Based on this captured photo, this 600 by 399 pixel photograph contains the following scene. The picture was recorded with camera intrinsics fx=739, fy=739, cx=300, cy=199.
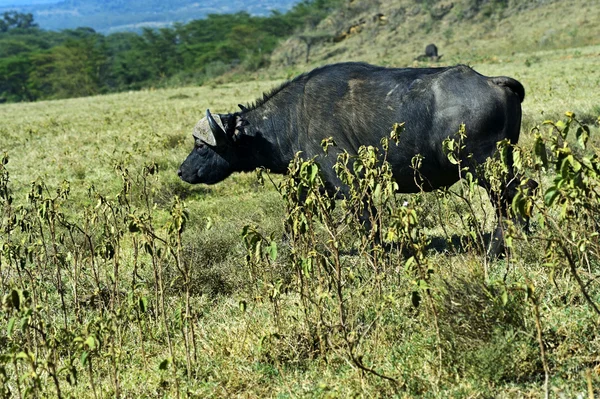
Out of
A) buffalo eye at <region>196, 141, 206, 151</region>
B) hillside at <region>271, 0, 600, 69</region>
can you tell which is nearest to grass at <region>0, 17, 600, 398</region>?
Result: buffalo eye at <region>196, 141, 206, 151</region>

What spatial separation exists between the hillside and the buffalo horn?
3343 cm

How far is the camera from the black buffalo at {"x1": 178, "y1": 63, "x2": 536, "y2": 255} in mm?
6031

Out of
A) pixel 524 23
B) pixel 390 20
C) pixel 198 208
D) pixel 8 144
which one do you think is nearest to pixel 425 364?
pixel 198 208

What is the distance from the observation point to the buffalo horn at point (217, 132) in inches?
284

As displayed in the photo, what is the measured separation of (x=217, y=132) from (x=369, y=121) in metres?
1.63

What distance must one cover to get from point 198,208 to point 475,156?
14.6 feet

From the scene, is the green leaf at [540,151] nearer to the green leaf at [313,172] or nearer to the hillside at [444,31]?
the green leaf at [313,172]

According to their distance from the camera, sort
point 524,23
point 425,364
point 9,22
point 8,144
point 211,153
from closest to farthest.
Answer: point 425,364
point 211,153
point 8,144
point 524,23
point 9,22

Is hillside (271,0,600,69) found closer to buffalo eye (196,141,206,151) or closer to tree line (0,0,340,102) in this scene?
tree line (0,0,340,102)

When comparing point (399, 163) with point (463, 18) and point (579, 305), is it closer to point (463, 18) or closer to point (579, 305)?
point (579, 305)

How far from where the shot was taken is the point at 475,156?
6.08 m

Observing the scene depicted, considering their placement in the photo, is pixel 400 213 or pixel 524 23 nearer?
pixel 400 213

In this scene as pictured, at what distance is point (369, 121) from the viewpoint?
658 centimetres

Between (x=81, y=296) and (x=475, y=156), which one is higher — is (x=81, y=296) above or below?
below
